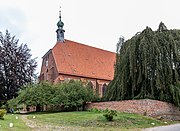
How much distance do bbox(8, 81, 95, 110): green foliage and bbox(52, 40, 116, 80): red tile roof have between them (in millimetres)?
9053

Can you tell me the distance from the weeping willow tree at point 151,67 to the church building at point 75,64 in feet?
43.6

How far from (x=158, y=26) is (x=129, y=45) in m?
3.33

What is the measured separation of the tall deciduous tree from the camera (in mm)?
29672

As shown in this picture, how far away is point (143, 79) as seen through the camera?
20.2 meters

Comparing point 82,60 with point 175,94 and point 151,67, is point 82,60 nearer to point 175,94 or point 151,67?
point 151,67

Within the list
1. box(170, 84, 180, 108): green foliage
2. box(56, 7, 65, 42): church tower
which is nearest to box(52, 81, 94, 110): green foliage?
box(170, 84, 180, 108): green foliage

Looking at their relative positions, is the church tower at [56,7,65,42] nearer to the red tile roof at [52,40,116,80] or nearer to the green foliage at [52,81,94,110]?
the red tile roof at [52,40,116,80]

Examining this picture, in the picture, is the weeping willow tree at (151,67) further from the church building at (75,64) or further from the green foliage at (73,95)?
the church building at (75,64)

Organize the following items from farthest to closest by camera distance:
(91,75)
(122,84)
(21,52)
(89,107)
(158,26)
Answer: (91,75) → (21,52) → (89,107) → (158,26) → (122,84)

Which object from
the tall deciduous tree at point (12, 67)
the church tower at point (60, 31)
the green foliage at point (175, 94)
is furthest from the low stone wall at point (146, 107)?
the church tower at point (60, 31)

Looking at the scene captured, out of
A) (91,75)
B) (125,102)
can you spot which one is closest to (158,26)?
(125,102)

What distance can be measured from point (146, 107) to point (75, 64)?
66.9 ft

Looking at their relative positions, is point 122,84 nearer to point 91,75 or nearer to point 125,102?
point 125,102

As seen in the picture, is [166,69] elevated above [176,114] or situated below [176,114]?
above
